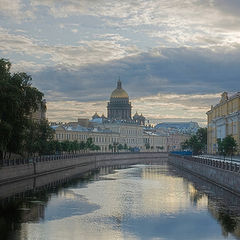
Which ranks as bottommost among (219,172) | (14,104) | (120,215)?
(120,215)

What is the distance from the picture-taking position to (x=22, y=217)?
33.4m

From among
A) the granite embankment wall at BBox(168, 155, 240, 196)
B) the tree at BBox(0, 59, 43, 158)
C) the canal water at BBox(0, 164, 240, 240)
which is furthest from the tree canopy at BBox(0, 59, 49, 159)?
the granite embankment wall at BBox(168, 155, 240, 196)

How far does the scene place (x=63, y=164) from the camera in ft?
279

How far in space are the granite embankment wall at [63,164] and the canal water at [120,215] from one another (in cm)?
488

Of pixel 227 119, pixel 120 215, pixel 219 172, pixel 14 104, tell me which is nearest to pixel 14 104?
pixel 14 104

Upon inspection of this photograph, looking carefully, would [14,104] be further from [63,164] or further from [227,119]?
[227,119]

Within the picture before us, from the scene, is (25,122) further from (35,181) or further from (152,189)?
(152,189)

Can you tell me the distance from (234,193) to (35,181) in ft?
77.1

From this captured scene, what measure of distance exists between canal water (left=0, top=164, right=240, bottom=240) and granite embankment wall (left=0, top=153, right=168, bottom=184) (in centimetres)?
488

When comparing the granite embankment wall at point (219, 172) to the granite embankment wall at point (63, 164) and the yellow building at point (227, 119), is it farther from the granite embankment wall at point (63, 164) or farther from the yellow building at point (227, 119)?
the granite embankment wall at point (63, 164)

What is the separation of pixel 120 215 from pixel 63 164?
167 feet

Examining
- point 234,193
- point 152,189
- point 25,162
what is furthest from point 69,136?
point 234,193

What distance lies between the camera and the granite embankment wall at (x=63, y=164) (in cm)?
5435

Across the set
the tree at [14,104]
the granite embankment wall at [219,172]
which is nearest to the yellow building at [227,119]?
the granite embankment wall at [219,172]
